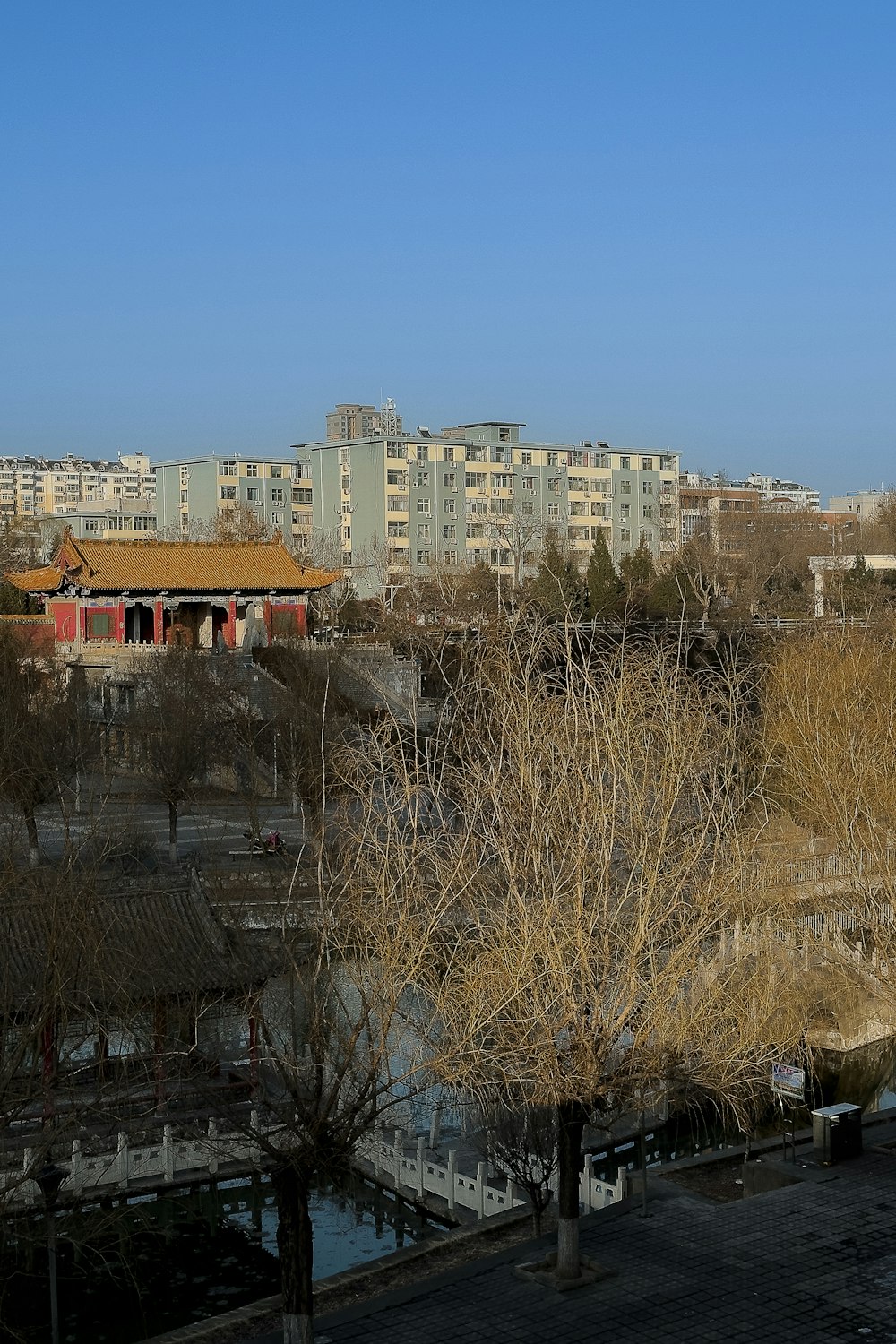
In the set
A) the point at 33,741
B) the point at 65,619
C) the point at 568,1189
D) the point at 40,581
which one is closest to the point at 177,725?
the point at 33,741

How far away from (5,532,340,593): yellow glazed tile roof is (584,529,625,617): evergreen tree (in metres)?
11.8

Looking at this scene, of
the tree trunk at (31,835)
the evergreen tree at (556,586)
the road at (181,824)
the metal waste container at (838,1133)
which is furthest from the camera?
the evergreen tree at (556,586)

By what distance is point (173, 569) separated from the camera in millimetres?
40469

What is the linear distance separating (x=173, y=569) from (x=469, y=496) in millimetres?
25394

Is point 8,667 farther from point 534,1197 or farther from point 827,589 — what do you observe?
point 827,589

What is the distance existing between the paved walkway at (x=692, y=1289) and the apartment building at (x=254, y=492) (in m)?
54.7

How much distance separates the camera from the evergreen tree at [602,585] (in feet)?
163

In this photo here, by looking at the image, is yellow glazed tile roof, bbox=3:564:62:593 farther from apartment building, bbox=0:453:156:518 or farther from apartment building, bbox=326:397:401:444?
apartment building, bbox=0:453:156:518

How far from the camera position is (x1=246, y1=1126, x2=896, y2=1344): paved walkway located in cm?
1057

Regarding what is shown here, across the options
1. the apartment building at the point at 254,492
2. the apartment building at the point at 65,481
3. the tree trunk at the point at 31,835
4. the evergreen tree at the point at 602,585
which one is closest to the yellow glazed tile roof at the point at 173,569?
the evergreen tree at the point at 602,585

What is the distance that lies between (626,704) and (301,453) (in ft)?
182

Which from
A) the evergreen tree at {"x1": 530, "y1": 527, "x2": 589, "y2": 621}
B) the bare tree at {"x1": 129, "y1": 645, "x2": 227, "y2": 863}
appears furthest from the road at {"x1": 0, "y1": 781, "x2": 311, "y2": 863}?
the evergreen tree at {"x1": 530, "y1": 527, "x2": 589, "y2": 621}

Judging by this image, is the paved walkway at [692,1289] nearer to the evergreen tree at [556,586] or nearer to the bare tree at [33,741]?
the bare tree at [33,741]

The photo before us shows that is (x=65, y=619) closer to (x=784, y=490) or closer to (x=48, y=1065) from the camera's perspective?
(x=48, y=1065)
